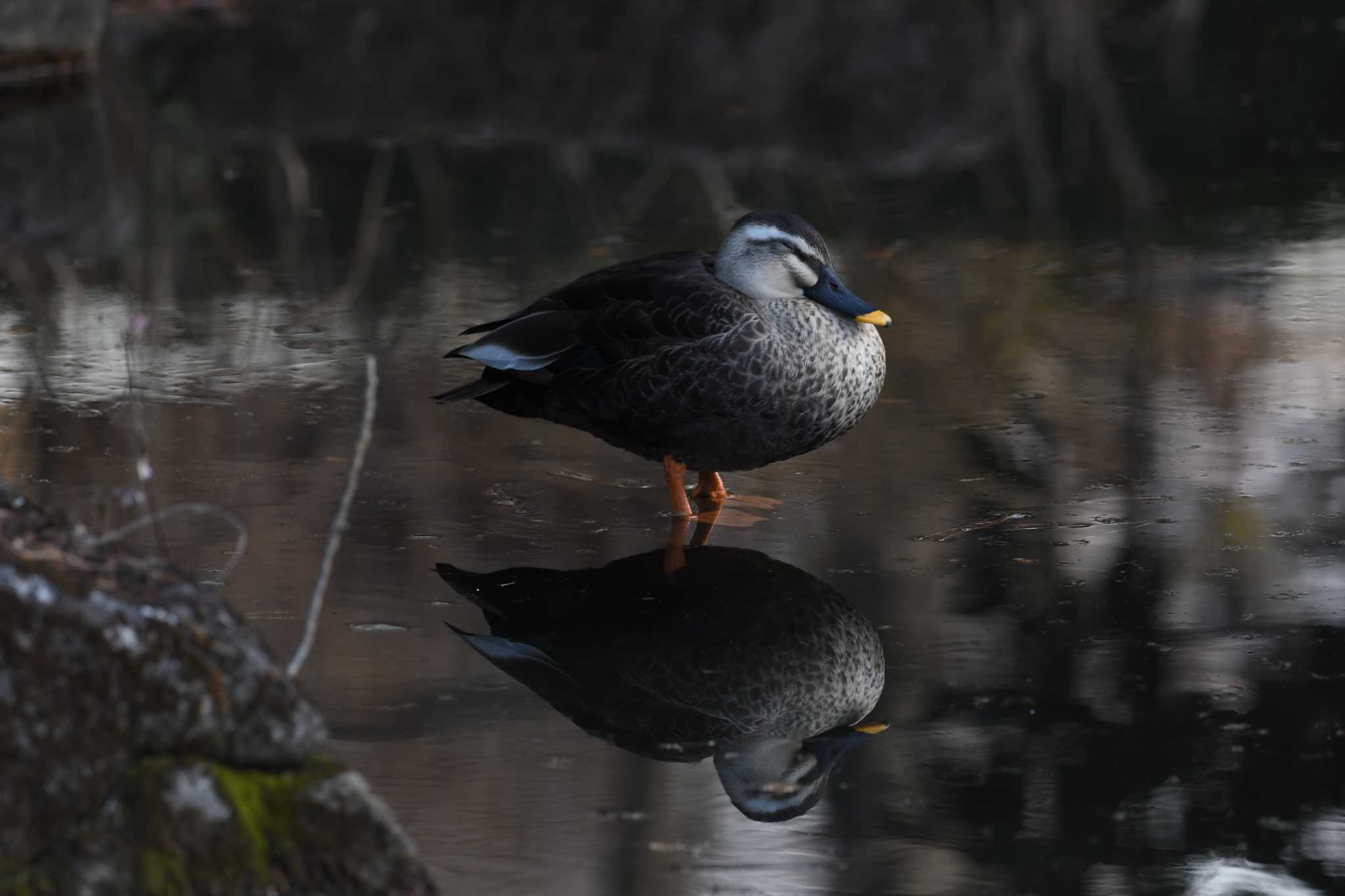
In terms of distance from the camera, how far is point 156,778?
307 centimetres

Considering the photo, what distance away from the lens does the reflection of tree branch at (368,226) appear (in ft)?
29.3

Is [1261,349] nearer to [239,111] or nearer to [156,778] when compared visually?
[156,778]

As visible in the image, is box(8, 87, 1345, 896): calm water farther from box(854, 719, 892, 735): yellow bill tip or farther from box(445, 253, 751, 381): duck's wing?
box(445, 253, 751, 381): duck's wing

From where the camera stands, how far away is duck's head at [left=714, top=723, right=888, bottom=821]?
4.04 m

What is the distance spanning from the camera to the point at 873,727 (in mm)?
4402

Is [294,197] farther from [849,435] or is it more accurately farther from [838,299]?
[838,299]

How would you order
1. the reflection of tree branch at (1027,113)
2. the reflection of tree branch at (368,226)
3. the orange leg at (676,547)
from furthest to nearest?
the reflection of tree branch at (1027,113)
the reflection of tree branch at (368,226)
the orange leg at (676,547)

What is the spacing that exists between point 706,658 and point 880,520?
121cm

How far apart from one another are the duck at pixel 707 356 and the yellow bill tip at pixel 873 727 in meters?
1.45

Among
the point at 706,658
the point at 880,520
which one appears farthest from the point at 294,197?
the point at 706,658

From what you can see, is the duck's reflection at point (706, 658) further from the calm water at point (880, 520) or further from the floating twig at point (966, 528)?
the floating twig at point (966, 528)

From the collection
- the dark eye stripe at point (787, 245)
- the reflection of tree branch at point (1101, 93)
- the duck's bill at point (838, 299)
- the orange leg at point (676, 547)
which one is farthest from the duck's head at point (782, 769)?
the reflection of tree branch at point (1101, 93)

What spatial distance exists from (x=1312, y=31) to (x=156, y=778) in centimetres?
1380

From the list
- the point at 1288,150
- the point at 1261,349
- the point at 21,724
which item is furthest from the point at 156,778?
the point at 1288,150
